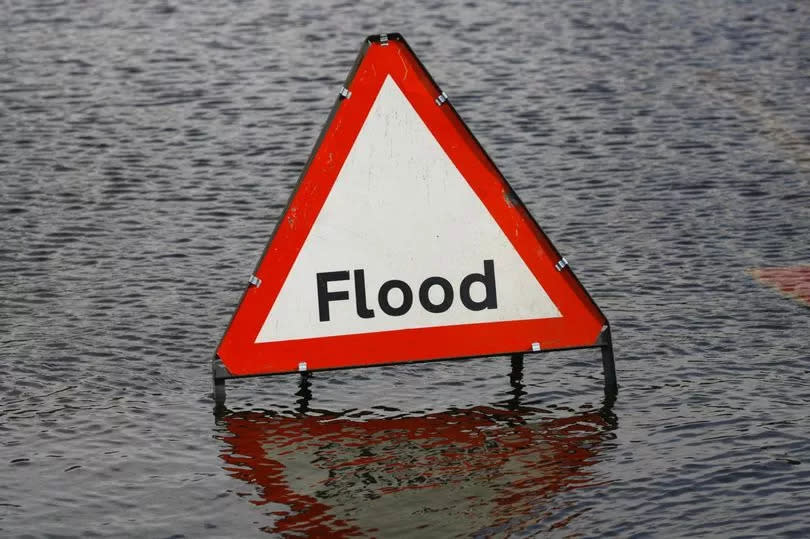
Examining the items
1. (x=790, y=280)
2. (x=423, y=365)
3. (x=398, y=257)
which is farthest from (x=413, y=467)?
(x=790, y=280)

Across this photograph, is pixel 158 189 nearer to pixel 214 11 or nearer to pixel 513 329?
pixel 513 329

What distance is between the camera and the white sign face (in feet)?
20.8

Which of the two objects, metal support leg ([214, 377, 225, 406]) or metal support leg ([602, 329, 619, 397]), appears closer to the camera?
metal support leg ([214, 377, 225, 406])

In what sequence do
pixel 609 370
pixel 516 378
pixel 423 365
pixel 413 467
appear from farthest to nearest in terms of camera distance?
1. pixel 423 365
2. pixel 516 378
3. pixel 609 370
4. pixel 413 467

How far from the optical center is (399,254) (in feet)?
21.0

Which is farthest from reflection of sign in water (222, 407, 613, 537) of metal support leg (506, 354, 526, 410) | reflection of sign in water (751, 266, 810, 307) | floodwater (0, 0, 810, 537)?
reflection of sign in water (751, 266, 810, 307)

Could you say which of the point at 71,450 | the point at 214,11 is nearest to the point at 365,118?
the point at 71,450

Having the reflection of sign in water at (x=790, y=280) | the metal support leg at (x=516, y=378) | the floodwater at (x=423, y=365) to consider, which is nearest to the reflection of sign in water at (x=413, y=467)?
the floodwater at (x=423, y=365)

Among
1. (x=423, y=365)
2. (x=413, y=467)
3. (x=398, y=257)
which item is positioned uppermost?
(x=398, y=257)

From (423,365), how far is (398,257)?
32.0 inches

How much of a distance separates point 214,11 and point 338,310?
381 inches

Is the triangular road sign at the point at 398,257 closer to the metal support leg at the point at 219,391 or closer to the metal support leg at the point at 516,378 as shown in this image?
the metal support leg at the point at 219,391

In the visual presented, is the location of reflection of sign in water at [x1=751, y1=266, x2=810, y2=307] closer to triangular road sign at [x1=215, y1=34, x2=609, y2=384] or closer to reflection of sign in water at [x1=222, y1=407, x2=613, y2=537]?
triangular road sign at [x1=215, y1=34, x2=609, y2=384]

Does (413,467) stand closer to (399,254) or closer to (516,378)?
(399,254)
